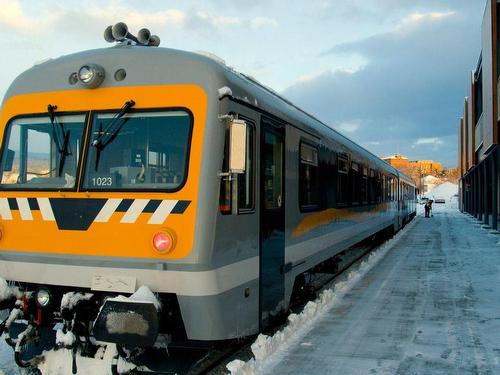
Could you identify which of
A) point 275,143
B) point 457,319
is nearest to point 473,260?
point 457,319

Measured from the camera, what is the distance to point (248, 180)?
202 inches

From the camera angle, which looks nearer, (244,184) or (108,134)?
(108,134)

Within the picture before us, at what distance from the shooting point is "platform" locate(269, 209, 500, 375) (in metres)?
5.30

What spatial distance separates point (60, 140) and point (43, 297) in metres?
1.40

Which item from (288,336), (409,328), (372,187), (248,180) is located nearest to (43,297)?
(248,180)

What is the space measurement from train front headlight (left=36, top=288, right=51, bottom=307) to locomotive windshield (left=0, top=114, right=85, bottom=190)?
919mm

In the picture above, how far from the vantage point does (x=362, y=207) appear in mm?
12367

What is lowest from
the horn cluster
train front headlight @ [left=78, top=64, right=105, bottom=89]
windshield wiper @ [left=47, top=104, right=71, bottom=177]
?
windshield wiper @ [left=47, top=104, right=71, bottom=177]

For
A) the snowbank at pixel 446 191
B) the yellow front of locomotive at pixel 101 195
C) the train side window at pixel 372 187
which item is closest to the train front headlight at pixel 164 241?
the yellow front of locomotive at pixel 101 195

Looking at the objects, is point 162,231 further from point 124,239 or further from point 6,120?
point 6,120

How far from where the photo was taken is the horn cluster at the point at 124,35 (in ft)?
17.3

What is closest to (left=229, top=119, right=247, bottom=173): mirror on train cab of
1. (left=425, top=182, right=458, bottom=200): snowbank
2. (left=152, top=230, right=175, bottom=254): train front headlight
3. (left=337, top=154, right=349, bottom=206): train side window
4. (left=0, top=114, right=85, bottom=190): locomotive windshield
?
(left=152, top=230, right=175, bottom=254): train front headlight

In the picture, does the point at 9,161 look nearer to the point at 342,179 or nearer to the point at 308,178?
the point at 308,178

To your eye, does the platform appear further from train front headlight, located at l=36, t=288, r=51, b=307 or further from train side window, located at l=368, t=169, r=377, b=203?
train side window, located at l=368, t=169, r=377, b=203
